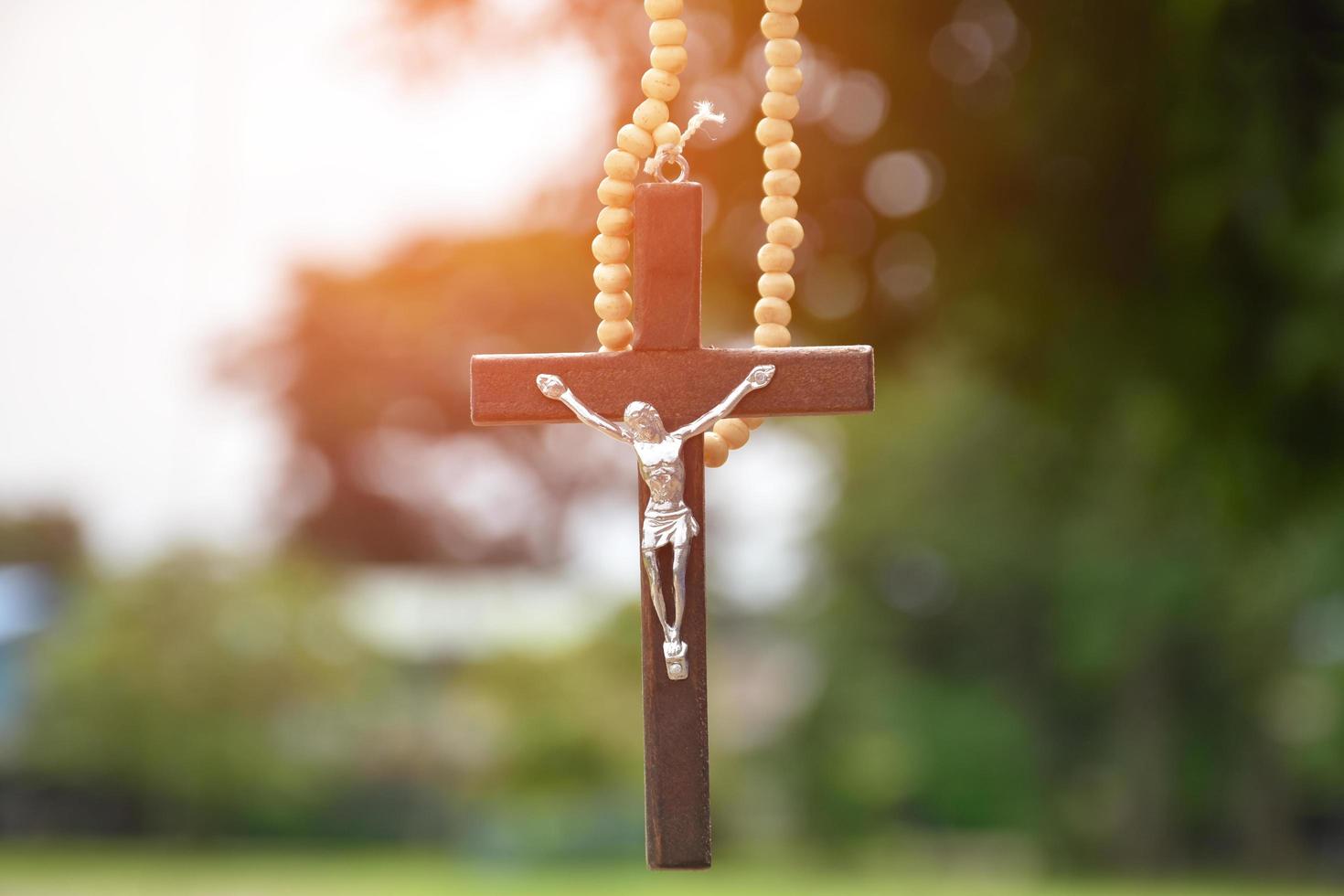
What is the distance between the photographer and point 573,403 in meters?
1.78

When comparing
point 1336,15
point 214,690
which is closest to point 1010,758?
point 214,690

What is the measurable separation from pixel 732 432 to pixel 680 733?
378 millimetres

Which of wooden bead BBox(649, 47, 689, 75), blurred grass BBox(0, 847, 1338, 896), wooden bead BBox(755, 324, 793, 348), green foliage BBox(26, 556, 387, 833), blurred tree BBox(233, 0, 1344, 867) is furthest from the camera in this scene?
green foliage BBox(26, 556, 387, 833)

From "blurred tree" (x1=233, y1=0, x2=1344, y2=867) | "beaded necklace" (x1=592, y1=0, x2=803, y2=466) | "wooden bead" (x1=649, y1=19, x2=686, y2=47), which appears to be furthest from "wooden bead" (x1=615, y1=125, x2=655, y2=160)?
"blurred tree" (x1=233, y1=0, x2=1344, y2=867)

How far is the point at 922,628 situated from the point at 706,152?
1048cm

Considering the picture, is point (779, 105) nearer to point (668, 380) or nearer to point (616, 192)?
point (616, 192)

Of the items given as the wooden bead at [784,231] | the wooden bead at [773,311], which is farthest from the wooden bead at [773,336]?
the wooden bead at [784,231]

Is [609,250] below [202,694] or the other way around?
the other way around

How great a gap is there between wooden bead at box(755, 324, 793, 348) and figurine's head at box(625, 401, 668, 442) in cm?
18

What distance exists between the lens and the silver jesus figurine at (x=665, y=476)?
A: 1.75 metres

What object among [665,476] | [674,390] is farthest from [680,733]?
[674,390]

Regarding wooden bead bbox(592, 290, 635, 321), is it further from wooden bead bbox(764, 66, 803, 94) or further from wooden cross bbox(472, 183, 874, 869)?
wooden bead bbox(764, 66, 803, 94)

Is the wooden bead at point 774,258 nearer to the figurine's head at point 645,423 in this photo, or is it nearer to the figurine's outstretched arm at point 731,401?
the figurine's outstretched arm at point 731,401

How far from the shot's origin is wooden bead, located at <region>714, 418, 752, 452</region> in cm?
185
